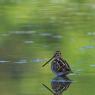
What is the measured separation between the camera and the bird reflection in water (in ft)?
4.23

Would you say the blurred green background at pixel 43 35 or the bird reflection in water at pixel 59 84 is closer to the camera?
the bird reflection in water at pixel 59 84

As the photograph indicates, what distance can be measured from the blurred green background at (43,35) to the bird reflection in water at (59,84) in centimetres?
23

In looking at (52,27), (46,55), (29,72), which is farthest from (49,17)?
(29,72)

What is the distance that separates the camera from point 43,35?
7.55 feet

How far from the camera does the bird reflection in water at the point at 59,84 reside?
1.29 metres

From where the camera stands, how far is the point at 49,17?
2.44 m

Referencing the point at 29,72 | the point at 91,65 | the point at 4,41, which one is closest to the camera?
the point at 29,72

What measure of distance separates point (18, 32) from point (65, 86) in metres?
1.04

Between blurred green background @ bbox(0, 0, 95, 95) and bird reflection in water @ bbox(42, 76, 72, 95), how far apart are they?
0.23m

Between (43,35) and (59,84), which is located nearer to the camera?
(59,84)

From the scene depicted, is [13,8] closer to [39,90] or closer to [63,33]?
[63,33]

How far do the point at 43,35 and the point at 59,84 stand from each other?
0.94 metres

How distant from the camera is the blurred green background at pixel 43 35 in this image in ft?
6.35

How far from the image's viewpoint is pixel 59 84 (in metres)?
1.39
